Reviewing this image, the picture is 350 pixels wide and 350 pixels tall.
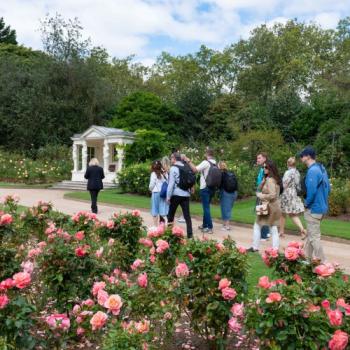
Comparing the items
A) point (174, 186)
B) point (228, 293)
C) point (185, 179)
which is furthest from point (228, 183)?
point (228, 293)

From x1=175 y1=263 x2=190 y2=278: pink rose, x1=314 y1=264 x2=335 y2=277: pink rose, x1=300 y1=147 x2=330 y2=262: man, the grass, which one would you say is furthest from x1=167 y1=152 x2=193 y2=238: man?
x1=314 y1=264 x2=335 y2=277: pink rose

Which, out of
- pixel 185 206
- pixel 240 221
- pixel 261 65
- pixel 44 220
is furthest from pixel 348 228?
pixel 261 65

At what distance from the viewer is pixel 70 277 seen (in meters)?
4.28

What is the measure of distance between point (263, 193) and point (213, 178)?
251 centimetres

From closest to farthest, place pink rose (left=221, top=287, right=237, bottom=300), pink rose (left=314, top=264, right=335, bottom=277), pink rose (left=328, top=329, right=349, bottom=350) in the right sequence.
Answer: pink rose (left=328, top=329, right=349, bottom=350) < pink rose (left=314, top=264, right=335, bottom=277) < pink rose (left=221, top=287, right=237, bottom=300)

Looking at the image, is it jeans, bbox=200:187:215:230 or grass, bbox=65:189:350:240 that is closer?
jeans, bbox=200:187:215:230

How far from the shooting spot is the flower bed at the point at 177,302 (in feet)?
9.52

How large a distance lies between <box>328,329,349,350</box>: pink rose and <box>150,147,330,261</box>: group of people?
10.3ft

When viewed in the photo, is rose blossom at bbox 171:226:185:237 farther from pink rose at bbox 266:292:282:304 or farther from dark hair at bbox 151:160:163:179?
dark hair at bbox 151:160:163:179

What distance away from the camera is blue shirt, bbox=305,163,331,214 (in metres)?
6.63

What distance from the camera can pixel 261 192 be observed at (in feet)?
26.1

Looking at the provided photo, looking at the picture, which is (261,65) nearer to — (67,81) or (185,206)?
(67,81)

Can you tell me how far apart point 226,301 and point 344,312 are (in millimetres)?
915

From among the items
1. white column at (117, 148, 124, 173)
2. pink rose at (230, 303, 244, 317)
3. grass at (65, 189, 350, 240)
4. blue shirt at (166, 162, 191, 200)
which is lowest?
grass at (65, 189, 350, 240)
